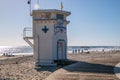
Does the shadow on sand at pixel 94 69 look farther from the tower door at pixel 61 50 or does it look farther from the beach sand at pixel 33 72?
the tower door at pixel 61 50

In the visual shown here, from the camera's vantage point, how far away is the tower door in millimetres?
29078

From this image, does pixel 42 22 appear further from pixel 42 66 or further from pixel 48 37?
A: pixel 42 66

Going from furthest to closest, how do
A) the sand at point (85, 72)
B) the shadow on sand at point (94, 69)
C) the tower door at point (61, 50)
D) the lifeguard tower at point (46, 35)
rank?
the tower door at point (61, 50) → the lifeguard tower at point (46, 35) → the shadow on sand at point (94, 69) → the sand at point (85, 72)

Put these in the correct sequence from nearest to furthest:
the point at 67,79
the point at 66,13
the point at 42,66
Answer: the point at 67,79, the point at 42,66, the point at 66,13

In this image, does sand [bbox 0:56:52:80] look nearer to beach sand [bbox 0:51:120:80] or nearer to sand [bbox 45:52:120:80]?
beach sand [bbox 0:51:120:80]

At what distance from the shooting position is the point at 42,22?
28.0 meters

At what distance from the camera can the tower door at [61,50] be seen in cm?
2908

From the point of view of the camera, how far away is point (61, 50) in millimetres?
29703

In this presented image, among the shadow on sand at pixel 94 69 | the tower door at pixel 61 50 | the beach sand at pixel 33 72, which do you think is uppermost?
the tower door at pixel 61 50

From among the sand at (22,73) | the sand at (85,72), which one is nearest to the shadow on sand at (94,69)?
the sand at (85,72)

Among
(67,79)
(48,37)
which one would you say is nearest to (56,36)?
(48,37)

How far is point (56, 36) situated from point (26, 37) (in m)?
3.24

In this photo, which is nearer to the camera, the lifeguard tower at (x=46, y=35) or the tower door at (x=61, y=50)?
the lifeguard tower at (x=46, y=35)

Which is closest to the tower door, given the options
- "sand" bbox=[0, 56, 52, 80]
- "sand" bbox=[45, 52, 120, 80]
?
"sand" bbox=[0, 56, 52, 80]
